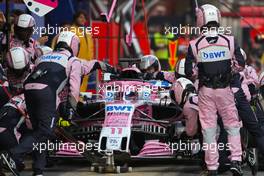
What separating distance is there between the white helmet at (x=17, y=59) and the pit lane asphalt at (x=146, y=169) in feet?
4.69

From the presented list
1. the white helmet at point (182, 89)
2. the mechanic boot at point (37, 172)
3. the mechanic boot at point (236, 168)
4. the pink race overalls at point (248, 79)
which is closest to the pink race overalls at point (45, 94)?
the mechanic boot at point (37, 172)

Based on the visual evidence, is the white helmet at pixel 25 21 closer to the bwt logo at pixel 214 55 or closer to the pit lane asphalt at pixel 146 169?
the pit lane asphalt at pixel 146 169

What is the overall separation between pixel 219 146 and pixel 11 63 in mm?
2916

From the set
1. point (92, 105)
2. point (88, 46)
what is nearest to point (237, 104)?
point (92, 105)

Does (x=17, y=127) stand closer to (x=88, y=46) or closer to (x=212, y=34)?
(x=212, y=34)

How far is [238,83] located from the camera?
12.7m

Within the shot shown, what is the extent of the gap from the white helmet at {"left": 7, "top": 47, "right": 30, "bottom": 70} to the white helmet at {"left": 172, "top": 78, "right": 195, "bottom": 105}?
6.73 feet

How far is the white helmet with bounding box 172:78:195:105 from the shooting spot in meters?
13.0

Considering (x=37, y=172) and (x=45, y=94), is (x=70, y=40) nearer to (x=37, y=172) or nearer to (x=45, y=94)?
(x=45, y=94)

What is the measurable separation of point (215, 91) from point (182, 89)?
984mm

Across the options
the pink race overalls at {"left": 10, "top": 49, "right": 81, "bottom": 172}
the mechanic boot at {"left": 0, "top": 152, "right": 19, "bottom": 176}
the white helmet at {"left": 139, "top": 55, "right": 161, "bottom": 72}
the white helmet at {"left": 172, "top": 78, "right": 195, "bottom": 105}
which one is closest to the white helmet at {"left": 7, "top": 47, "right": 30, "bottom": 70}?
the pink race overalls at {"left": 10, "top": 49, "right": 81, "bottom": 172}

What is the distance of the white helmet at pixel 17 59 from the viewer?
12.6m

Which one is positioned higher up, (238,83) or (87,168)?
(238,83)

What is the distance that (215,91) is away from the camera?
12.1 m
